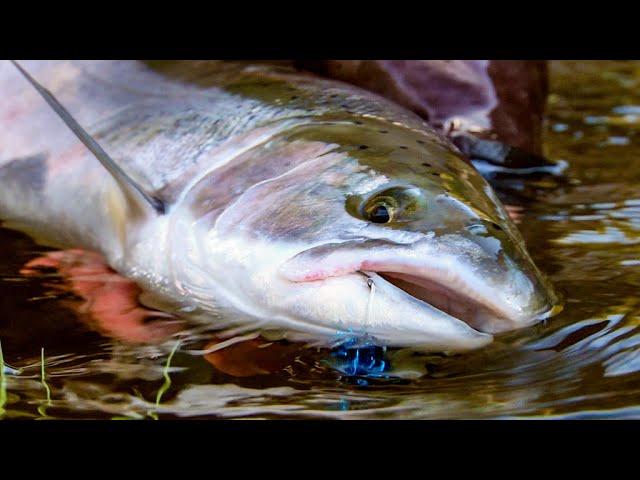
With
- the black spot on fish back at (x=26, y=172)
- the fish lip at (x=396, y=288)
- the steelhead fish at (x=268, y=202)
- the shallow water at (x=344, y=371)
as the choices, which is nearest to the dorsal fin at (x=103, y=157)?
the steelhead fish at (x=268, y=202)

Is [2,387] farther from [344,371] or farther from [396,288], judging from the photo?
[396,288]

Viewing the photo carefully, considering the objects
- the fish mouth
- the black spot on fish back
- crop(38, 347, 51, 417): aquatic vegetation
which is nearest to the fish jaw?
the fish mouth

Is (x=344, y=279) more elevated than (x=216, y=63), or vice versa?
(x=216, y=63)

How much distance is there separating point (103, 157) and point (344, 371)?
32.2 inches

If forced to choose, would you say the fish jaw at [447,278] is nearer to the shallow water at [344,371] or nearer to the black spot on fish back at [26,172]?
the shallow water at [344,371]

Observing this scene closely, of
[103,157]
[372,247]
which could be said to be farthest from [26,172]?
[372,247]

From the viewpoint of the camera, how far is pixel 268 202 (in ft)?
6.59

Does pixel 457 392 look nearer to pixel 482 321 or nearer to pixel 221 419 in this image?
pixel 482 321

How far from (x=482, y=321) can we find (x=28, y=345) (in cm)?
85

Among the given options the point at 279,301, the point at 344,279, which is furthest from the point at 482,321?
the point at 279,301

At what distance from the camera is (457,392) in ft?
5.18

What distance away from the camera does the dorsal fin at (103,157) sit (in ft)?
7.14

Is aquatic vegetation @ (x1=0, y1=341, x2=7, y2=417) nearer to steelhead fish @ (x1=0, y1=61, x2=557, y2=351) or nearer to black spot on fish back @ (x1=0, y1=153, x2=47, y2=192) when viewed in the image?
steelhead fish @ (x1=0, y1=61, x2=557, y2=351)
